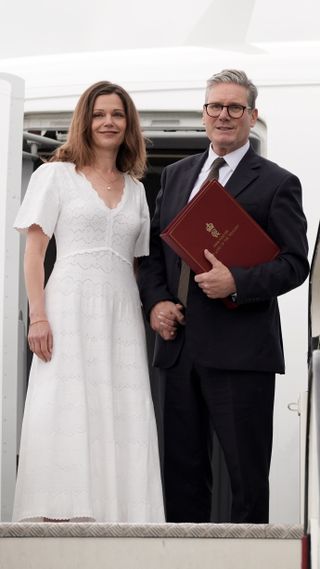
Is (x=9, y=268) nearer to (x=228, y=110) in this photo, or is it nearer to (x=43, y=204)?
(x=43, y=204)

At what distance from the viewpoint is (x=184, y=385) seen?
17.2 feet

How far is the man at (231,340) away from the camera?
5.18 meters

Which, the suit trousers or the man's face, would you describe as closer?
the suit trousers

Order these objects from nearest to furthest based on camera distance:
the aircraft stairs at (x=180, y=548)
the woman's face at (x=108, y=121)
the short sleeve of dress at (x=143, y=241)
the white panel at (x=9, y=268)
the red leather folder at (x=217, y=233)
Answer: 1. the aircraft stairs at (x=180, y=548)
2. the red leather folder at (x=217, y=233)
3. the woman's face at (x=108, y=121)
4. the short sleeve of dress at (x=143, y=241)
5. the white panel at (x=9, y=268)

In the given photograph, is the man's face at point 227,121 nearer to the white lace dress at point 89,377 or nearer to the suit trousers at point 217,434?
the white lace dress at point 89,377

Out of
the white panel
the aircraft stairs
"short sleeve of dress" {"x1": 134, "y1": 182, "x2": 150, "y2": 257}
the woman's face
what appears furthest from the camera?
the white panel

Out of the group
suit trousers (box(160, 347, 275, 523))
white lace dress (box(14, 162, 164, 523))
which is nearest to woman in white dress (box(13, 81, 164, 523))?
white lace dress (box(14, 162, 164, 523))

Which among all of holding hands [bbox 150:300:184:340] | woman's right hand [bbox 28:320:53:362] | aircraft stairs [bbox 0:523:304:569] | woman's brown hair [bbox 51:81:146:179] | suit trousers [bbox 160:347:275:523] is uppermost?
woman's brown hair [bbox 51:81:146:179]

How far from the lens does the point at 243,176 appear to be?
533cm

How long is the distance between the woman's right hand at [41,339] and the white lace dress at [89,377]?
1.2 inches

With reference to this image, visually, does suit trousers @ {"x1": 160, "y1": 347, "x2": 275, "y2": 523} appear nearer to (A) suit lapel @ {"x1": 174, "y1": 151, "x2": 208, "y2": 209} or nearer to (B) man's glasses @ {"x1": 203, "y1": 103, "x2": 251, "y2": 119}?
(A) suit lapel @ {"x1": 174, "y1": 151, "x2": 208, "y2": 209}

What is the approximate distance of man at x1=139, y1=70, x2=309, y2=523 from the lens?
5.18 m

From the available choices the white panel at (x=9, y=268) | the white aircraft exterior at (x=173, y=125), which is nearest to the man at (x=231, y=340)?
the white aircraft exterior at (x=173, y=125)

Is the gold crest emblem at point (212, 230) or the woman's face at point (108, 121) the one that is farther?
the woman's face at point (108, 121)
